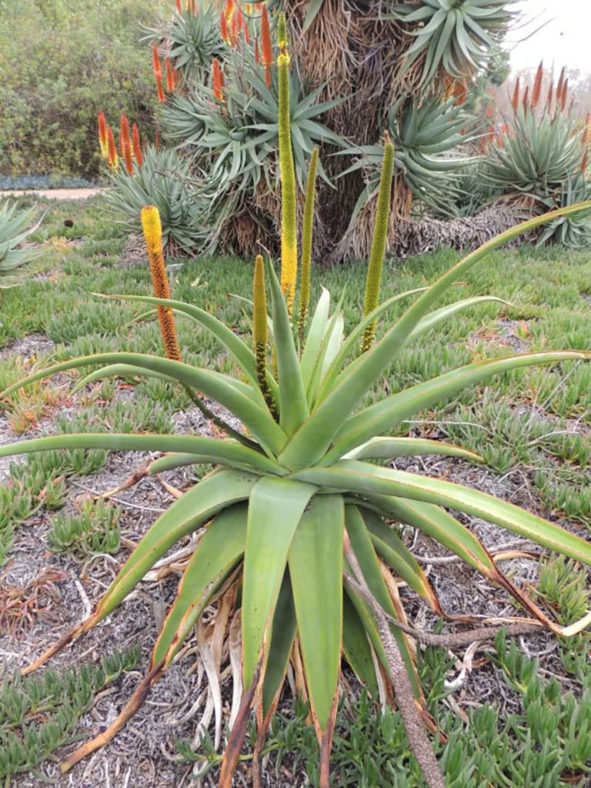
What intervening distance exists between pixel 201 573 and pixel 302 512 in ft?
0.90

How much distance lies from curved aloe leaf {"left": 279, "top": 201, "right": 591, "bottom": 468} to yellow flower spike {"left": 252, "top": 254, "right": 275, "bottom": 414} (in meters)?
0.14

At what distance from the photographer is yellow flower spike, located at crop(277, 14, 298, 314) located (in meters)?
1.27

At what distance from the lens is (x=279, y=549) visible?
1.11 m

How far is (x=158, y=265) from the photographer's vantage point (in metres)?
1.21

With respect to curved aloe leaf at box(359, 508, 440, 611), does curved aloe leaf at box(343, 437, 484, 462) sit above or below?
above

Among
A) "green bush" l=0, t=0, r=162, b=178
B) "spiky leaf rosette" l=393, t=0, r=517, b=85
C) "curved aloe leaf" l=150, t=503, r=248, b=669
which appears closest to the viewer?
"curved aloe leaf" l=150, t=503, r=248, b=669

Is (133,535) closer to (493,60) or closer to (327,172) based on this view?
(327,172)

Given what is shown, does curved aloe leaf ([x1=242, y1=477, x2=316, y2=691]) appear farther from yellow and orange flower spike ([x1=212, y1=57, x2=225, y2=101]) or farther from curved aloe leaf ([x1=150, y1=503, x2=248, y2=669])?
yellow and orange flower spike ([x1=212, y1=57, x2=225, y2=101])

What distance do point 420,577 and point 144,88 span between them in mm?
17150

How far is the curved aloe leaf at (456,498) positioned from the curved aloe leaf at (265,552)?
64 millimetres

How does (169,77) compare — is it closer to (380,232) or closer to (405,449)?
(380,232)

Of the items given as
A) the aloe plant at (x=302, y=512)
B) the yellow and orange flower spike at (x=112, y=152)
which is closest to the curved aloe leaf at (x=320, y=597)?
the aloe plant at (x=302, y=512)

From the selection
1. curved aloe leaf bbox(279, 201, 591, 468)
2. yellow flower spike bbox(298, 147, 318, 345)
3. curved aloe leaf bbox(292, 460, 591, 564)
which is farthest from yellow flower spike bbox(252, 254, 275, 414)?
yellow flower spike bbox(298, 147, 318, 345)

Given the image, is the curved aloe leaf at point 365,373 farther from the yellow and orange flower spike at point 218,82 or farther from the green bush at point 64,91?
the green bush at point 64,91
